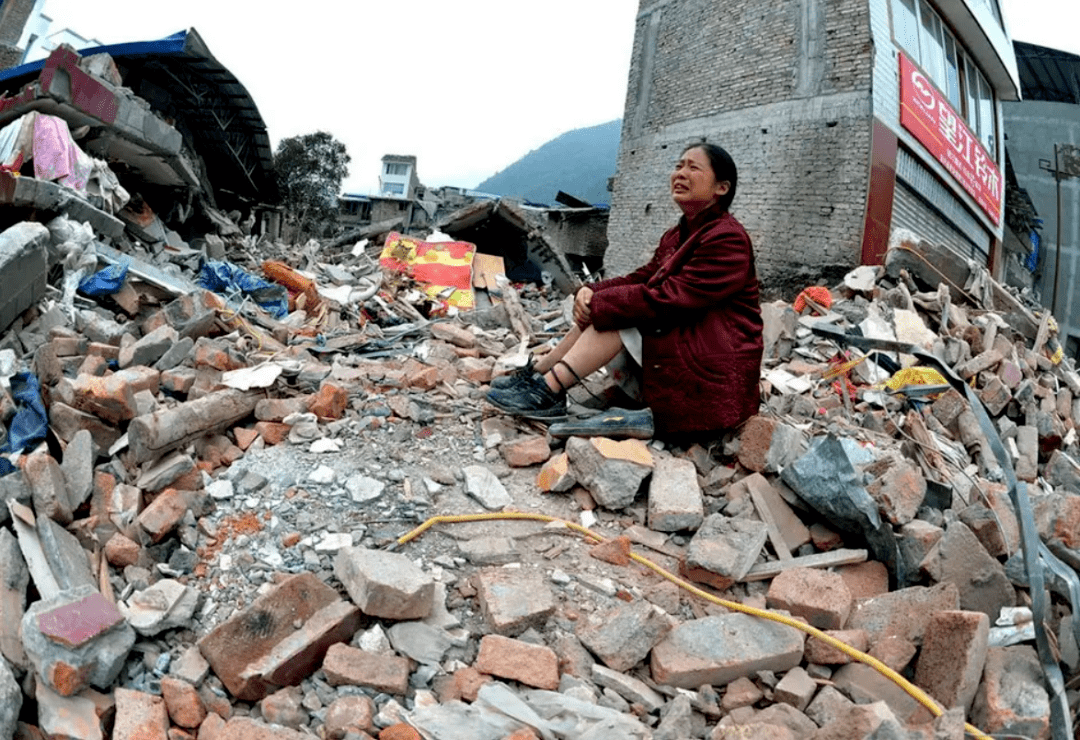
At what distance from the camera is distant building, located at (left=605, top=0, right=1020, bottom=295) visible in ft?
31.2

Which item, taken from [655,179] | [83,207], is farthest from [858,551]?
[655,179]

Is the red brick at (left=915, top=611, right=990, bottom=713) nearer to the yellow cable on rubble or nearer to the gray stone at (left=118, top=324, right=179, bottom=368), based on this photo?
the yellow cable on rubble

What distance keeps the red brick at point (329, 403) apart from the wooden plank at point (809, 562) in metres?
2.21

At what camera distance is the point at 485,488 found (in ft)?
8.96

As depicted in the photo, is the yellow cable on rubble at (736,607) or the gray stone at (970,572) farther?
the gray stone at (970,572)

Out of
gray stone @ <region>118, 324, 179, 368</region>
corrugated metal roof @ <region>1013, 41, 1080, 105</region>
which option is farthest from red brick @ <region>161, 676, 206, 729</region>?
corrugated metal roof @ <region>1013, 41, 1080, 105</region>

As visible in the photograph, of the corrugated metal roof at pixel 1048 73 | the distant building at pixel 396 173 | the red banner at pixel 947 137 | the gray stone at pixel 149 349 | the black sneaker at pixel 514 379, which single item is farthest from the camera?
the distant building at pixel 396 173

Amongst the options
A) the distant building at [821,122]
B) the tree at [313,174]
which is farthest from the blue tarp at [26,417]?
the tree at [313,174]

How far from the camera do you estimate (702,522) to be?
257 cm

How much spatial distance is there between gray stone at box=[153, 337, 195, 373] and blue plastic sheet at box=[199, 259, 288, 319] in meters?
2.71

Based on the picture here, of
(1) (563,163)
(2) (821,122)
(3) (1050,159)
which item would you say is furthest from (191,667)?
(1) (563,163)

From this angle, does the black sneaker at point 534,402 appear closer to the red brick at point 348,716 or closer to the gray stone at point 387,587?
the gray stone at point 387,587

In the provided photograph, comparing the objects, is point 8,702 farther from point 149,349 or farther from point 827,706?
point 149,349

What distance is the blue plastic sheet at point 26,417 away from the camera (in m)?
2.97
